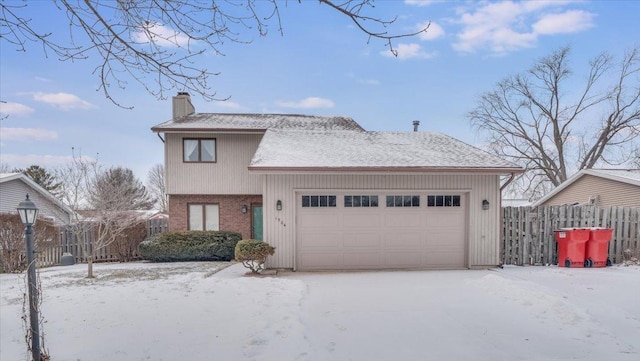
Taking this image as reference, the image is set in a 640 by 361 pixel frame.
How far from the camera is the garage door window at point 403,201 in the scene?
9.14m

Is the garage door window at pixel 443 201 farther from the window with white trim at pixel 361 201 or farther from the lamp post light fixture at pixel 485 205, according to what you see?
the window with white trim at pixel 361 201

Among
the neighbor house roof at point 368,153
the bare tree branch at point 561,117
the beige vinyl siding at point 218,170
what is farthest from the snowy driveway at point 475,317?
the bare tree branch at point 561,117

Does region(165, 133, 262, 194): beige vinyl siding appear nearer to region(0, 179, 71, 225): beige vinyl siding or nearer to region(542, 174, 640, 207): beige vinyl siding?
region(0, 179, 71, 225): beige vinyl siding

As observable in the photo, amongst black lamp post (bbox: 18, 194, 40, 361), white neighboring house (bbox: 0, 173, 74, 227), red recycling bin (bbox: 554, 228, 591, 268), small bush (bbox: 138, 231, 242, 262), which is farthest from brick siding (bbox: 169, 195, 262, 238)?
black lamp post (bbox: 18, 194, 40, 361)

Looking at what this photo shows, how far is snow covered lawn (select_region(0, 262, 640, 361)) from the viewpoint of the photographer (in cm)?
399

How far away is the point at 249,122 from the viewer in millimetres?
14414

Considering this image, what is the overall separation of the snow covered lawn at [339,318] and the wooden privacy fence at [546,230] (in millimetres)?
1787

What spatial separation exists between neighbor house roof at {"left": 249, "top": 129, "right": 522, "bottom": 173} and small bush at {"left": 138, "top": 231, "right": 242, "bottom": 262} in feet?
13.7

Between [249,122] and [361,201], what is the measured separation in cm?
710

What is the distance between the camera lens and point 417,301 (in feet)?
19.5

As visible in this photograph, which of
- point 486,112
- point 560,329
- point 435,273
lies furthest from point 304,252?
point 486,112

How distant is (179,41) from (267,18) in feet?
2.79

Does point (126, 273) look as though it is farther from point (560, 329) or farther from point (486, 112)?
point (486, 112)

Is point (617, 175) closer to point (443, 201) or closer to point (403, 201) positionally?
point (443, 201)
